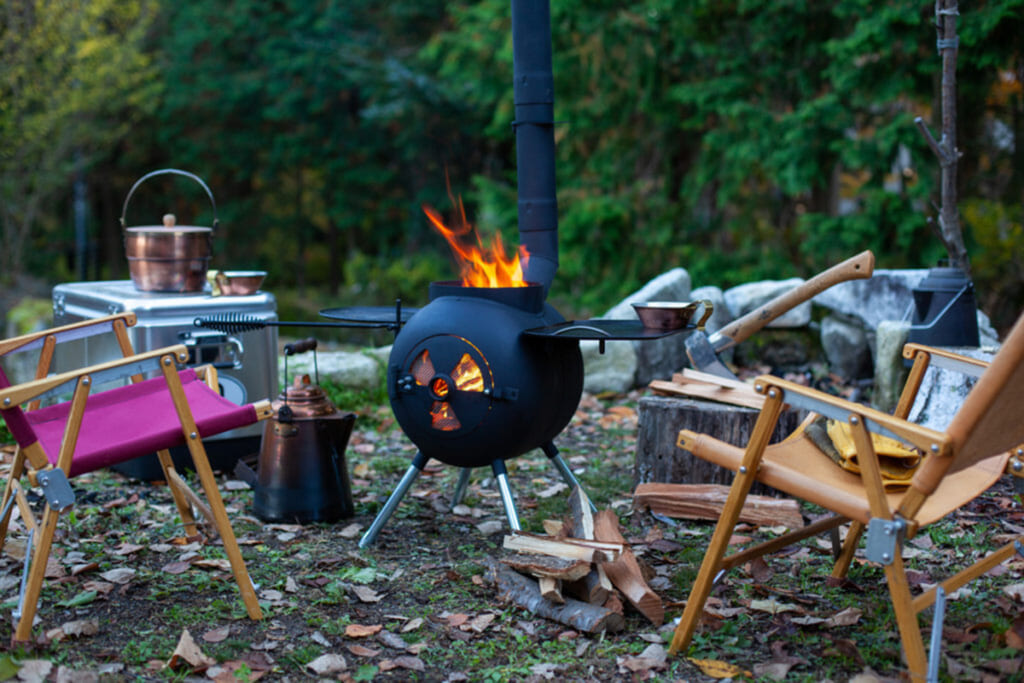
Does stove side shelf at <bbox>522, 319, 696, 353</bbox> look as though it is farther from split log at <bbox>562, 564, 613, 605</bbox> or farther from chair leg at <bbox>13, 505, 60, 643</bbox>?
chair leg at <bbox>13, 505, 60, 643</bbox>

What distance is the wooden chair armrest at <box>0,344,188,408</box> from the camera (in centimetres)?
243

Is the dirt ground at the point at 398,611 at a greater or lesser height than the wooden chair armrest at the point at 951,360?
lesser

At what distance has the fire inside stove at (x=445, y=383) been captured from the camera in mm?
3061

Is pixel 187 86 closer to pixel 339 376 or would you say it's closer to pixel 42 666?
pixel 339 376

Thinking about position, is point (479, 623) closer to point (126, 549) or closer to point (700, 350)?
point (126, 549)

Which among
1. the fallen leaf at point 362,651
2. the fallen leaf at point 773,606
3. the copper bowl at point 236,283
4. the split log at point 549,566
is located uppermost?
the copper bowl at point 236,283

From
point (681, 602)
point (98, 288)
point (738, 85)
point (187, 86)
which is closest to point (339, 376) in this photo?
point (98, 288)

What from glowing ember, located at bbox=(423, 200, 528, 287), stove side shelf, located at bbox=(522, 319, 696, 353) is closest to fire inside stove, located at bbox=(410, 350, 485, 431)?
stove side shelf, located at bbox=(522, 319, 696, 353)

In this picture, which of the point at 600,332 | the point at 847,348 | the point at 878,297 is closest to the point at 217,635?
the point at 600,332

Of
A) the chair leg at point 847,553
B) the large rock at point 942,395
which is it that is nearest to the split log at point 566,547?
the chair leg at point 847,553

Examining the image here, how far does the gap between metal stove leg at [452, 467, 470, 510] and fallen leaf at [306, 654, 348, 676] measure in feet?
4.21

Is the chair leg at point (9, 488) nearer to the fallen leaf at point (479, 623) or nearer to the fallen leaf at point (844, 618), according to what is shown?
the fallen leaf at point (479, 623)

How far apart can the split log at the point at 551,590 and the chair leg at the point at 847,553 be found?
0.93 metres

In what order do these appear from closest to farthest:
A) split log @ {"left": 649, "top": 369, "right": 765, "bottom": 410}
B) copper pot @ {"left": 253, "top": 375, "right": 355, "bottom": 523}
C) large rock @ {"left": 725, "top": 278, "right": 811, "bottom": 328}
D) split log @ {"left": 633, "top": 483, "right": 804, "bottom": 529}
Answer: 1. split log @ {"left": 633, "top": 483, "right": 804, "bottom": 529}
2. copper pot @ {"left": 253, "top": 375, "right": 355, "bottom": 523}
3. split log @ {"left": 649, "top": 369, "right": 765, "bottom": 410}
4. large rock @ {"left": 725, "top": 278, "right": 811, "bottom": 328}
